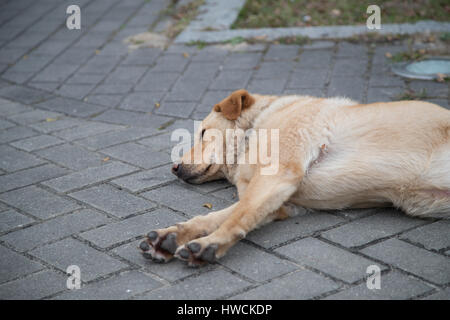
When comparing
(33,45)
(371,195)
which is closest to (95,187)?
(371,195)

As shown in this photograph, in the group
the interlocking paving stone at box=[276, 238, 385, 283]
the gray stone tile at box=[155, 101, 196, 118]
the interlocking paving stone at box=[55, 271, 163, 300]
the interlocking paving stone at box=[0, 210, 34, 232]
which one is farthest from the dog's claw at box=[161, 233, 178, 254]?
the gray stone tile at box=[155, 101, 196, 118]

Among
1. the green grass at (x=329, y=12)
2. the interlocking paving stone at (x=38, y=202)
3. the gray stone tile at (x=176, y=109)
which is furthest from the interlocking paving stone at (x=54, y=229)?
the green grass at (x=329, y=12)

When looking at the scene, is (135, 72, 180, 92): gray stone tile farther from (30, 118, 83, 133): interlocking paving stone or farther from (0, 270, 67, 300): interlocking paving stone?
(0, 270, 67, 300): interlocking paving stone

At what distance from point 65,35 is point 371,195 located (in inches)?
241

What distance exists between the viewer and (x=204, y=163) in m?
4.05

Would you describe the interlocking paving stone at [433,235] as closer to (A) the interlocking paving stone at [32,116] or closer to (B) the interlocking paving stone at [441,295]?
(B) the interlocking paving stone at [441,295]

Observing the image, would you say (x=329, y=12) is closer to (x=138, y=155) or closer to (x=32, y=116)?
(x=138, y=155)

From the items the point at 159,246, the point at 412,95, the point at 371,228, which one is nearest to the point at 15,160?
the point at 159,246

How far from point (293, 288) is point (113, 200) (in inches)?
68.6

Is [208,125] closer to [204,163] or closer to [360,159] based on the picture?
[204,163]

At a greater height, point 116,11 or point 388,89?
point 116,11

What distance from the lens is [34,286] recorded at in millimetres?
2963

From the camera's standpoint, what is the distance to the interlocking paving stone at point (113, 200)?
12.5 feet
